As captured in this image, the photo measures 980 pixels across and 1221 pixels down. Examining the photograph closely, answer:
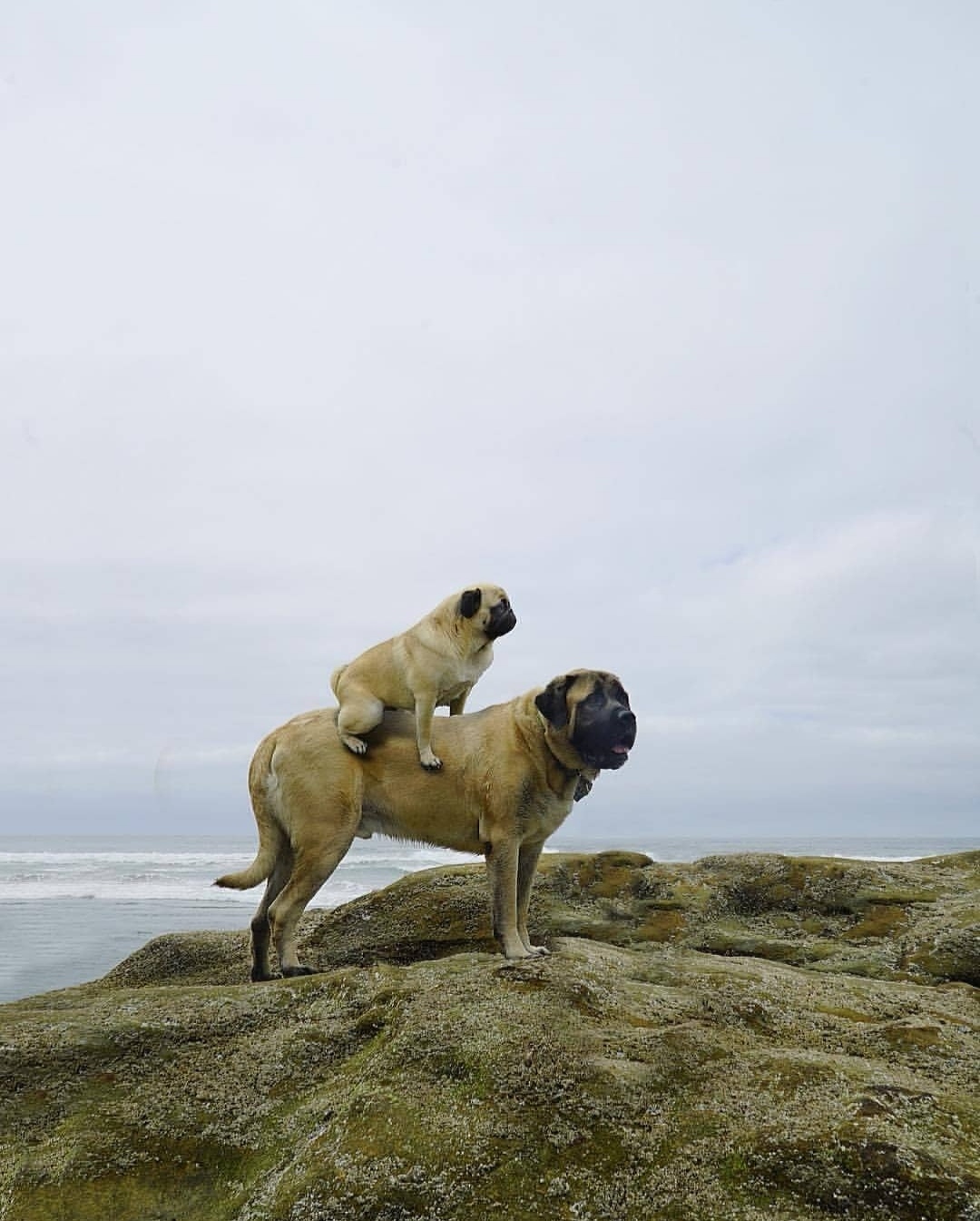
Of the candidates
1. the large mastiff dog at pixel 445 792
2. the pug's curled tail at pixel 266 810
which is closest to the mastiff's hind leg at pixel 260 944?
the large mastiff dog at pixel 445 792

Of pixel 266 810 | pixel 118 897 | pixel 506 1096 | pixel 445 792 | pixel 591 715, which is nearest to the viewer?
pixel 506 1096

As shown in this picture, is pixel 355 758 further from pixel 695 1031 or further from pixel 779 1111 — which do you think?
pixel 779 1111

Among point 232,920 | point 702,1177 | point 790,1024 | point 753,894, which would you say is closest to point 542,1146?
point 702,1177

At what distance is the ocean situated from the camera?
20.2 metres

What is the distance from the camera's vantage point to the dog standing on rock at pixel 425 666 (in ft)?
27.1

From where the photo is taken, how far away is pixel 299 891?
788 centimetres

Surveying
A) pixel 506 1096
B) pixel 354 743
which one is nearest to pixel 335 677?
pixel 354 743

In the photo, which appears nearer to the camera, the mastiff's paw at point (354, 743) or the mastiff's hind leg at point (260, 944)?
the mastiff's hind leg at point (260, 944)

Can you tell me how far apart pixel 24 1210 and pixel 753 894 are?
7.54 meters

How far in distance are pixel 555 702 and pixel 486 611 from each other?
3.58 feet

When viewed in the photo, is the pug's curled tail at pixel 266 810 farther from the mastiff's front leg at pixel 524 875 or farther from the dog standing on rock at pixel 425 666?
the mastiff's front leg at pixel 524 875

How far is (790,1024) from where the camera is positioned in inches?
241

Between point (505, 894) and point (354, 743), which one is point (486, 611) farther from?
point (505, 894)

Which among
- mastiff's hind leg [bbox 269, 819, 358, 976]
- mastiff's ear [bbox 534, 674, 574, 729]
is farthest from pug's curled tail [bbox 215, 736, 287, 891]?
mastiff's ear [bbox 534, 674, 574, 729]
